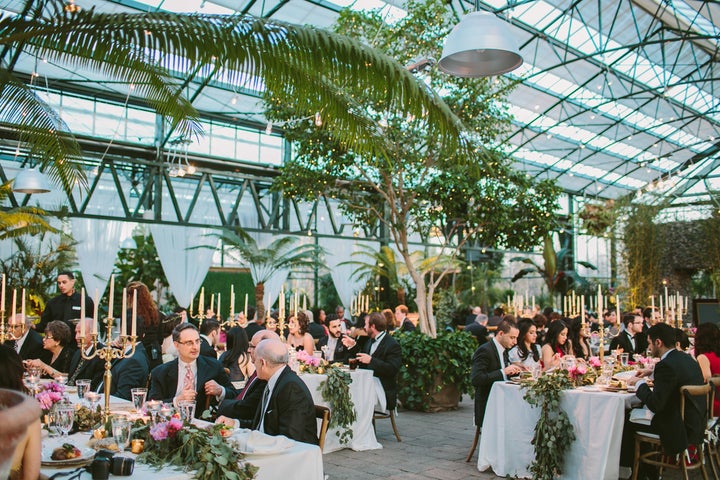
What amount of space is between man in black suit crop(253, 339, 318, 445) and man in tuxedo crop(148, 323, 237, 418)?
57cm

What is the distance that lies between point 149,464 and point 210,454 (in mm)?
267

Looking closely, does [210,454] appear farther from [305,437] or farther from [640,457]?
[640,457]

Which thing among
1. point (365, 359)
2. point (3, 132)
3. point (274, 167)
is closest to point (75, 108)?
point (3, 132)

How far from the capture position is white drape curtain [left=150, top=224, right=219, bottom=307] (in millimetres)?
14477

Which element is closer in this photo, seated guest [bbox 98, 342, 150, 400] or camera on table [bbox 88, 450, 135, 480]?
camera on table [bbox 88, 450, 135, 480]

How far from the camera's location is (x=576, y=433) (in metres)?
5.04

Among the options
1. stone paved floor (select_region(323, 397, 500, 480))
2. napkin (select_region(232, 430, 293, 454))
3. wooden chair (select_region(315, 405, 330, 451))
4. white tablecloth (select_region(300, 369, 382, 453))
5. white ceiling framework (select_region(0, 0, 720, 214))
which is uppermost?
white ceiling framework (select_region(0, 0, 720, 214))

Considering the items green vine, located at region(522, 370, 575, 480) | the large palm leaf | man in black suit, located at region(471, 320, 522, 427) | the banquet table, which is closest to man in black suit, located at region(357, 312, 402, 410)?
man in black suit, located at region(471, 320, 522, 427)

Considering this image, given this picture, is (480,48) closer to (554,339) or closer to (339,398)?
(554,339)

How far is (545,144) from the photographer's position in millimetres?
23328

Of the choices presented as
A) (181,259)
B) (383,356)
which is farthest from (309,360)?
(181,259)

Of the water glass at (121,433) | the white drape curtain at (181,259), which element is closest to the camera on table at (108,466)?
the water glass at (121,433)

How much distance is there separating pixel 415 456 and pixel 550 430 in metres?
1.73

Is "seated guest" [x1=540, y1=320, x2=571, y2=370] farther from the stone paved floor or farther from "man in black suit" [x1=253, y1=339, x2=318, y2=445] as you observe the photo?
"man in black suit" [x1=253, y1=339, x2=318, y2=445]
